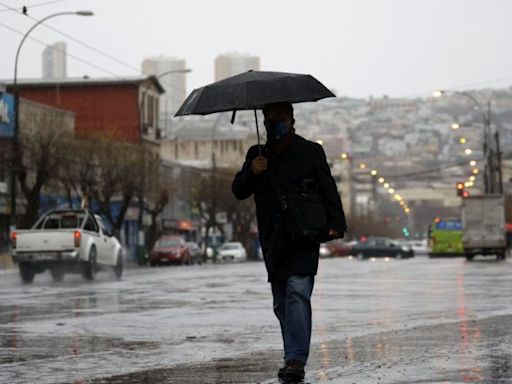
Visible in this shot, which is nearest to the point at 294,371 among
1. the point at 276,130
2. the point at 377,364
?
the point at 377,364

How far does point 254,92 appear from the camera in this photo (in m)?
9.66

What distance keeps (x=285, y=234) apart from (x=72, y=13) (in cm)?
4286

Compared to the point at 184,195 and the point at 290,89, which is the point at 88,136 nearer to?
the point at 184,195

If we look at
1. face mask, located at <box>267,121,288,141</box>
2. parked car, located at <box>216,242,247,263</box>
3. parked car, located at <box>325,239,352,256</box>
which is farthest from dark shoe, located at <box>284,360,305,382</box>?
parked car, located at <box>325,239,352,256</box>

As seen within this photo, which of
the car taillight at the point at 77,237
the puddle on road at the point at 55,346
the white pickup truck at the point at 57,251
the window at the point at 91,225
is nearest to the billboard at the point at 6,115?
the window at the point at 91,225

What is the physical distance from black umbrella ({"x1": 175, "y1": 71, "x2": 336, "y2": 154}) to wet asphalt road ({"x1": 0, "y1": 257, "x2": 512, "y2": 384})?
1.99 m

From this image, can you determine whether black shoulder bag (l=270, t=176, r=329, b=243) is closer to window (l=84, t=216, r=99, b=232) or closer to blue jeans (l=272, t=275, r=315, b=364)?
blue jeans (l=272, t=275, r=315, b=364)

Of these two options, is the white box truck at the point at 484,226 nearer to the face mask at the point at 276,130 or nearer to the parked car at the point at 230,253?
the parked car at the point at 230,253

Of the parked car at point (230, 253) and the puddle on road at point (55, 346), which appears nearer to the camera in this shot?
the puddle on road at point (55, 346)

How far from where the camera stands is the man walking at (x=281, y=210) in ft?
30.5

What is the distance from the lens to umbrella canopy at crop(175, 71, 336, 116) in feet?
31.6

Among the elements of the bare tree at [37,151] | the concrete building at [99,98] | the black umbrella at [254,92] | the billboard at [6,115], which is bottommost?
the black umbrella at [254,92]

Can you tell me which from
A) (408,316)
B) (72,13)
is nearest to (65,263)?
(72,13)

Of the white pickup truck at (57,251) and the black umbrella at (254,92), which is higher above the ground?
the black umbrella at (254,92)
